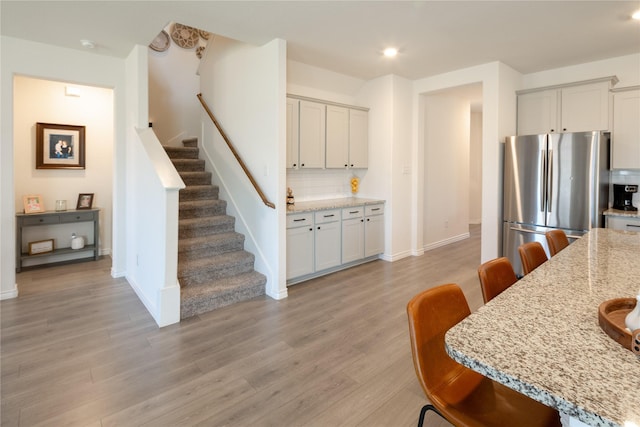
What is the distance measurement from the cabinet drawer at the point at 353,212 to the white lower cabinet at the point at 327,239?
14 centimetres

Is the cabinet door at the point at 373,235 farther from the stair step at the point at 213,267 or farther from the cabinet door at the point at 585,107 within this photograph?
the cabinet door at the point at 585,107

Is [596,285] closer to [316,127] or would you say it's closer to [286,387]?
[286,387]

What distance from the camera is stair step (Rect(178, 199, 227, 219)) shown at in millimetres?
4369

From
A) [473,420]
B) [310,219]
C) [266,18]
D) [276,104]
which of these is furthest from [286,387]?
[266,18]

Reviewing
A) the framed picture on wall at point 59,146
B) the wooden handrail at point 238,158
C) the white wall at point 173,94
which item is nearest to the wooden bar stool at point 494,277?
the wooden handrail at point 238,158

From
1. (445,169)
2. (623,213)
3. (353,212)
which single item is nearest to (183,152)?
(353,212)

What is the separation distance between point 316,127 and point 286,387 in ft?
11.0

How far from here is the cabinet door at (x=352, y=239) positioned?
469 centimetres

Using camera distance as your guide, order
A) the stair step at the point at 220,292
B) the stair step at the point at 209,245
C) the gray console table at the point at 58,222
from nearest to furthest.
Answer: the stair step at the point at 220,292, the stair step at the point at 209,245, the gray console table at the point at 58,222

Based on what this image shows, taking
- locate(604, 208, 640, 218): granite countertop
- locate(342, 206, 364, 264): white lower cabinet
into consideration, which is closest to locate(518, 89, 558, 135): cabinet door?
locate(604, 208, 640, 218): granite countertop

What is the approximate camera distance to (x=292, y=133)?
173 inches

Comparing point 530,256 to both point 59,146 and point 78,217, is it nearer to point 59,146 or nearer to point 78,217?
point 78,217

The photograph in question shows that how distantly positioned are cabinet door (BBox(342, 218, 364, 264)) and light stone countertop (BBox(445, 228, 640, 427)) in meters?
3.18

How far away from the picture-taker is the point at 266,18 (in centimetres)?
313
